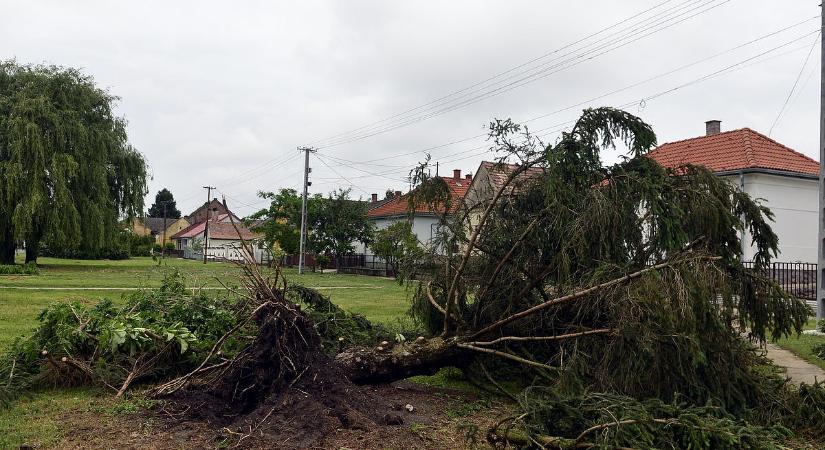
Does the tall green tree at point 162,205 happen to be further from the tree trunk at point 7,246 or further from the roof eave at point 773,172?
the roof eave at point 773,172

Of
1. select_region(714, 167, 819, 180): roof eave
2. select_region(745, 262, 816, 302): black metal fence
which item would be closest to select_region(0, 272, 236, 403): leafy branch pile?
select_region(745, 262, 816, 302): black metal fence

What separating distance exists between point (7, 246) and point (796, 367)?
100ft

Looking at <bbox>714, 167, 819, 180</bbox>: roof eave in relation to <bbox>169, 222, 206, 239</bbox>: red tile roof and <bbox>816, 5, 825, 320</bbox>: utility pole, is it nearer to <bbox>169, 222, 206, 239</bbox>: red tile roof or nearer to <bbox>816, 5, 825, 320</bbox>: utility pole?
<bbox>816, 5, 825, 320</bbox>: utility pole

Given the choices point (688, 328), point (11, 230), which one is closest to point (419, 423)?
point (688, 328)

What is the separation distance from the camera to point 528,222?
6.65 m

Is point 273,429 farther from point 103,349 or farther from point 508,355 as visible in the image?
point 103,349

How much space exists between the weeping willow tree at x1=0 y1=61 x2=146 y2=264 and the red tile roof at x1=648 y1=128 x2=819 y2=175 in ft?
75.9

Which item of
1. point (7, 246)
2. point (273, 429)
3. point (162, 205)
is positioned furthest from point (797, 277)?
point (162, 205)

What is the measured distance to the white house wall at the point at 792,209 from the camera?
843 inches

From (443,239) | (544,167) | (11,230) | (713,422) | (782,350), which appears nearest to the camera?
(713,422)

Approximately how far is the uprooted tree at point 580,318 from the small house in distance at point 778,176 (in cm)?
1585

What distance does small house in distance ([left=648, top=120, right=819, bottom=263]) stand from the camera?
21.2 metres

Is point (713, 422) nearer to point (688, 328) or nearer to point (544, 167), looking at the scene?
point (688, 328)

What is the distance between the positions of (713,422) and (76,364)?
5282 millimetres
